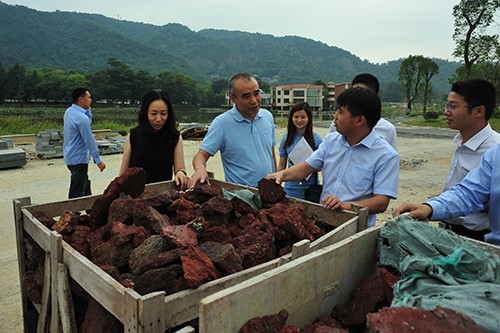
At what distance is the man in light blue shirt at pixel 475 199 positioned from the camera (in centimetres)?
230

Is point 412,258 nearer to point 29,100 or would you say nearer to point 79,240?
point 79,240

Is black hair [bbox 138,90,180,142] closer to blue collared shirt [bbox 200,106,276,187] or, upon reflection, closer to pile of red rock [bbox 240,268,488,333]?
blue collared shirt [bbox 200,106,276,187]

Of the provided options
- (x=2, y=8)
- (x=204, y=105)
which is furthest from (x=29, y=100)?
(x=2, y=8)

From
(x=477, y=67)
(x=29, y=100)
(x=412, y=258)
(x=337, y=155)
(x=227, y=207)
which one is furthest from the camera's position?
(x=29, y=100)

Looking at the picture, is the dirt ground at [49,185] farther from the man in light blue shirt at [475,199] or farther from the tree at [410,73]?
the tree at [410,73]

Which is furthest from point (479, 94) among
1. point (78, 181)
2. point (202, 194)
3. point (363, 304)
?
point (78, 181)

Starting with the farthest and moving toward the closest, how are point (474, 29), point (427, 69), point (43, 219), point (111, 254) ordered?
point (427, 69)
point (474, 29)
point (43, 219)
point (111, 254)

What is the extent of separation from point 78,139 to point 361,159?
5115 mm

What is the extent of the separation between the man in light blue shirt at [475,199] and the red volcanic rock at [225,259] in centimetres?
104

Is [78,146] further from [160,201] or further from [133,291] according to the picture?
[133,291]

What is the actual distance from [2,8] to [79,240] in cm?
18799

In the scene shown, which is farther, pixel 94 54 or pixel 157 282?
pixel 94 54

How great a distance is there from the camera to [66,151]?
20.9 feet

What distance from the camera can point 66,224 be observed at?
2.59 m
